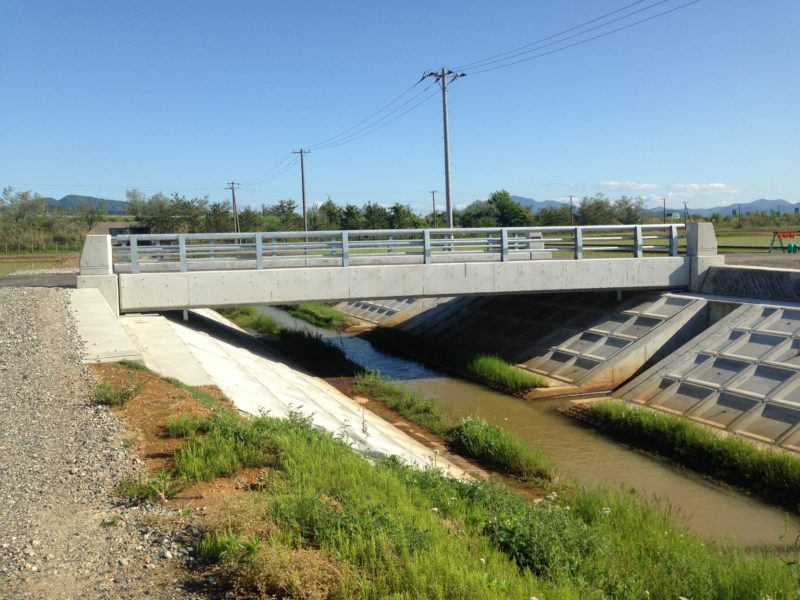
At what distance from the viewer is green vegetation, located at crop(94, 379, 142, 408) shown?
9.82 m

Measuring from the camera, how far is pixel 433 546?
5.98 m

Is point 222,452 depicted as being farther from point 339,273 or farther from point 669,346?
point 669,346

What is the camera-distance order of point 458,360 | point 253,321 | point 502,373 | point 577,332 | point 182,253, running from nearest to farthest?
point 182,253 < point 502,373 < point 577,332 < point 458,360 < point 253,321

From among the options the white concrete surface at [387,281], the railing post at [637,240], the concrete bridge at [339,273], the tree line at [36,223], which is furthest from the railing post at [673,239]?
the tree line at [36,223]

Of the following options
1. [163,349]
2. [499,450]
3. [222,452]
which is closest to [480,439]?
[499,450]

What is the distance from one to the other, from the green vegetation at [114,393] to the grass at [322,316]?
23321mm

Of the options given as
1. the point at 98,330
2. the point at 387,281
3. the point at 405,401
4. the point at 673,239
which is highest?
the point at 673,239

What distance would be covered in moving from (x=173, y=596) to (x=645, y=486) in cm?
963

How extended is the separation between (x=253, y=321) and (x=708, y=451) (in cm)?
2301

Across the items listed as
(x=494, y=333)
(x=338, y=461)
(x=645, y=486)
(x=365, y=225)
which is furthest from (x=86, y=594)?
(x=365, y=225)

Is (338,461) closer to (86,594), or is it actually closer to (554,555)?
(554,555)

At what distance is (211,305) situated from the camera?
1933 cm

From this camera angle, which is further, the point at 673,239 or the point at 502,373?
the point at 673,239

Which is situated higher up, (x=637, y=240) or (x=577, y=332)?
(x=637, y=240)
